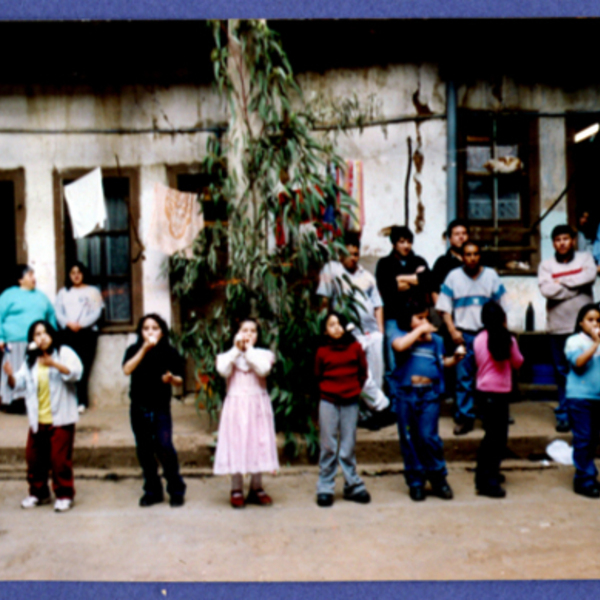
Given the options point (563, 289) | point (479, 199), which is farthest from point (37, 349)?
point (479, 199)

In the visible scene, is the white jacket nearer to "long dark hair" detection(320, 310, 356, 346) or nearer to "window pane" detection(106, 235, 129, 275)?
"long dark hair" detection(320, 310, 356, 346)

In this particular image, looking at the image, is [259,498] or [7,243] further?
[7,243]

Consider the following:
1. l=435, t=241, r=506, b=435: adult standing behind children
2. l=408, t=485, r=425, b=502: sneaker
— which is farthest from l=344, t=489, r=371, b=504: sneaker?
l=435, t=241, r=506, b=435: adult standing behind children

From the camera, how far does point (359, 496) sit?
16.5 feet

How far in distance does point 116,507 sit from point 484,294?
132 inches

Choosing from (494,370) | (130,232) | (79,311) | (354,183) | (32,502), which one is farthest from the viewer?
(130,232)

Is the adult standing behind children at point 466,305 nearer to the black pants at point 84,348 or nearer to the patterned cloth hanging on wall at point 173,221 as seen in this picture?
the patterned cloth hanging on wall at point 173,221

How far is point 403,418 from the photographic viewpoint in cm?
513

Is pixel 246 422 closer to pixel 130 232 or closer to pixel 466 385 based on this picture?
pixel 466 385

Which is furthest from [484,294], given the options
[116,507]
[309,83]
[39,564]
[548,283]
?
[39,564]

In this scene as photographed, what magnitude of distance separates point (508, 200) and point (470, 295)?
1961 mm

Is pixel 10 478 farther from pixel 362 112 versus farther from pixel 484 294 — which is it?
pixel 362 112

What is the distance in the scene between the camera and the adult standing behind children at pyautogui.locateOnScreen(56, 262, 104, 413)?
718 centimetres

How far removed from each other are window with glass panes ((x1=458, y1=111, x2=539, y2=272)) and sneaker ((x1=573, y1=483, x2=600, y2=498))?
110 inches
